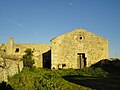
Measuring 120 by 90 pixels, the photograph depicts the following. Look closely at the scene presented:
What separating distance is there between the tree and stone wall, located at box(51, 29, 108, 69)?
3.34 meters

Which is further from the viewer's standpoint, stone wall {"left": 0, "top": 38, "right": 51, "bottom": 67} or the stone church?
stone wall {"left": 0, "top": 38, "right": 51, "bottom": 67}

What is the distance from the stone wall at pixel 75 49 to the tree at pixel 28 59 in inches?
131

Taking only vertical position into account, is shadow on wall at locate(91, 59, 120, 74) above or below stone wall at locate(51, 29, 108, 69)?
below

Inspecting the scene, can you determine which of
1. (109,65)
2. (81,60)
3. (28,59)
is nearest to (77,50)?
(81,60)

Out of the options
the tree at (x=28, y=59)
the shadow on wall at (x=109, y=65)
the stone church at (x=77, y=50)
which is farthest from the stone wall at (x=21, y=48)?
the shadow on wall at (x=109, y=65)

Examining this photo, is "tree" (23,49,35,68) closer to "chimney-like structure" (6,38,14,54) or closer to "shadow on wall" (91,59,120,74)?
"chimney-like structure" (6,38,14,54)

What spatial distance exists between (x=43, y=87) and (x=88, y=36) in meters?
20.3

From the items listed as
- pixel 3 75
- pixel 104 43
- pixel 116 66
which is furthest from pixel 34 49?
pixel 3 75

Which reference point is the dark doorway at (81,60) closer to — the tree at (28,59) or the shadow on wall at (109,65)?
the shadow on wall at (109,65)

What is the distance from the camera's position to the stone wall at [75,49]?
32094mm

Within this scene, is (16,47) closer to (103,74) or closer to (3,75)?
(103,74)

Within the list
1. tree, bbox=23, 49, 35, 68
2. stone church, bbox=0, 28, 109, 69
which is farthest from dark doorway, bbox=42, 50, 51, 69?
stone church, bbox=0, 28, 109, 69

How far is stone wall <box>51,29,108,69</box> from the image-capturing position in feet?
105

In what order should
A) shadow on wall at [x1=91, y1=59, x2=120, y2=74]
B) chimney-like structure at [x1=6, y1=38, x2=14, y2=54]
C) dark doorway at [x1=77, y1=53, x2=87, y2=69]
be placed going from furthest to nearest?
chimney-like structure at [x1=6, y1=38, x2=14, y2=54], dark doorway at [x1=77, y1=53, x2=87, y2=69], shadow on wall at [x1=91, y1=59, x2=120, y2=74]
